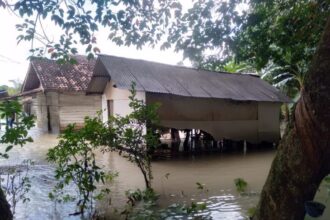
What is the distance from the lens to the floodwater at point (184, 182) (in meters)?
5.89

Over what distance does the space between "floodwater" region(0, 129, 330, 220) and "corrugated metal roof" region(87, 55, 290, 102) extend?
2.38m

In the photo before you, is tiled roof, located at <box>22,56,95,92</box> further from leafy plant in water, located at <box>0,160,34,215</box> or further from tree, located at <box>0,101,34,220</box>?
tree, located at <box>0,101,34,220</box>

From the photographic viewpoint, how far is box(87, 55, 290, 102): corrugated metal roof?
37.9 feet

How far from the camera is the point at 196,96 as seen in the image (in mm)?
11945

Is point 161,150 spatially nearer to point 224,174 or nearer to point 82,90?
point 224,174

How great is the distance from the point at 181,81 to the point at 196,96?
1.27 m

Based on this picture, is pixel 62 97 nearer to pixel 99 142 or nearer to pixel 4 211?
pixel 99 142

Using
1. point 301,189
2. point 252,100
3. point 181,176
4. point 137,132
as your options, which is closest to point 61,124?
point 252,100

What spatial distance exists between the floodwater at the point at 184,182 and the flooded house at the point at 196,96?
146cm

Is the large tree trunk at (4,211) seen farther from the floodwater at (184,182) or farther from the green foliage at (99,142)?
the floodwater at (184,182)

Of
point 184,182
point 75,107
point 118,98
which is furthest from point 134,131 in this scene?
point 75,107

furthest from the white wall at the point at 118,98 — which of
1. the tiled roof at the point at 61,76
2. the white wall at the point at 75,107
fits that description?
the white wall at the point at 75,107

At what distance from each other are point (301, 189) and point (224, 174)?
7.06m

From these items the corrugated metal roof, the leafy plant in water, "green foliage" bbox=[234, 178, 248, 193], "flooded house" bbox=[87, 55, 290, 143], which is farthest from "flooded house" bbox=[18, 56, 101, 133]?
"green foliage" bbox=[234, 178, 248, 193]
